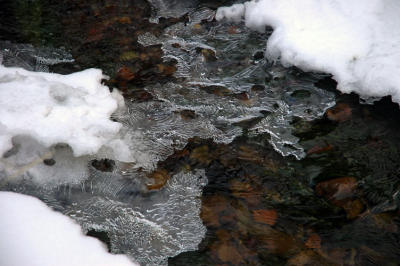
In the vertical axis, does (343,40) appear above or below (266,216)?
above

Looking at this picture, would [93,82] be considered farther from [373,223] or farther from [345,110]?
[373,223]

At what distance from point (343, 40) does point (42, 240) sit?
2.62m

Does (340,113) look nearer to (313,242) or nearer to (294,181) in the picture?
(294,181)

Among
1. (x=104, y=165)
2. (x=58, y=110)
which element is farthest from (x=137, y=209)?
(x=58, y=110)

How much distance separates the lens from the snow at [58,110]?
271cm

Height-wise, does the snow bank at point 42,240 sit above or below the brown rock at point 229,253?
below

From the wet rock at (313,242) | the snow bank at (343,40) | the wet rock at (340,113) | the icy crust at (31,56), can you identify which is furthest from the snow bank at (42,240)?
the snow bank at (343,40)

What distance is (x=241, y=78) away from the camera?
3.41 metres

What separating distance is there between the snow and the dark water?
0.72 ft

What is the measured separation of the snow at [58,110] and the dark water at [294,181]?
22cm

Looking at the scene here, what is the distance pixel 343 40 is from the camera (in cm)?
336

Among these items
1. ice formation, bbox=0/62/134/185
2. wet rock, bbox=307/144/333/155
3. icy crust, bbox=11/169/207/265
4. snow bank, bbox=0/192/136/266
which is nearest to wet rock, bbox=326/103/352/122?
wet rock, bbox=307/144/333/155

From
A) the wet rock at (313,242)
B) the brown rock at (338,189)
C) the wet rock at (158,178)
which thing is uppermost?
the brown rock at (338,189)

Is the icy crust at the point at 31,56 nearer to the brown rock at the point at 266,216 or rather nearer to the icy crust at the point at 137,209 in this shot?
the icy crust at the point at 137,209
